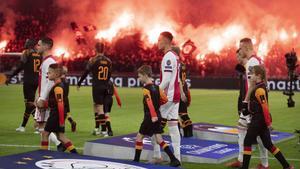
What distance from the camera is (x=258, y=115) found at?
8883mm

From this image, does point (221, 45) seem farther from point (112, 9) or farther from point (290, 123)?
point (290, 123)

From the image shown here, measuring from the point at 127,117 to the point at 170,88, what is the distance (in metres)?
8.35

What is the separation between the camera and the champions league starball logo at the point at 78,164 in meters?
8.61

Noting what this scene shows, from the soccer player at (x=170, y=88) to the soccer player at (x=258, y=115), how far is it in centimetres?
128

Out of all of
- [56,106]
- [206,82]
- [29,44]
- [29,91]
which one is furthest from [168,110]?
[206,82]

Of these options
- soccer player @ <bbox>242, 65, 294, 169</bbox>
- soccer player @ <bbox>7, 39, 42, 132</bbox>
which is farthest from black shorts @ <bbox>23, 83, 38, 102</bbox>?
soccer player @ <bbox>242, 65, 294, 169</bbox>

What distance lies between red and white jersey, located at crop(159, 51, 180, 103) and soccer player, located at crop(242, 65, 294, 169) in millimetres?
1352

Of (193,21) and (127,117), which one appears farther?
(193,21)

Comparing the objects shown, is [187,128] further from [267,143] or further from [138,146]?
[267,143]

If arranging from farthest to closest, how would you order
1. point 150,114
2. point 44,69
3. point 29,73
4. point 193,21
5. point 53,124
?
1. point 193,21
2. point 29,73
3. point 44,69
4. point 53,124
5. point 150,114

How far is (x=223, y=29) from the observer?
160 feet

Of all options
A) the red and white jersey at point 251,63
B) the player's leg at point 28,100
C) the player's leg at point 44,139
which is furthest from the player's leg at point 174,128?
the player's leg at point 28,100

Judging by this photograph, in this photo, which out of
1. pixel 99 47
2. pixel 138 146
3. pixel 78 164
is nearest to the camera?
pixel 78 164

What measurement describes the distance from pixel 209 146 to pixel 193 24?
128 ft
